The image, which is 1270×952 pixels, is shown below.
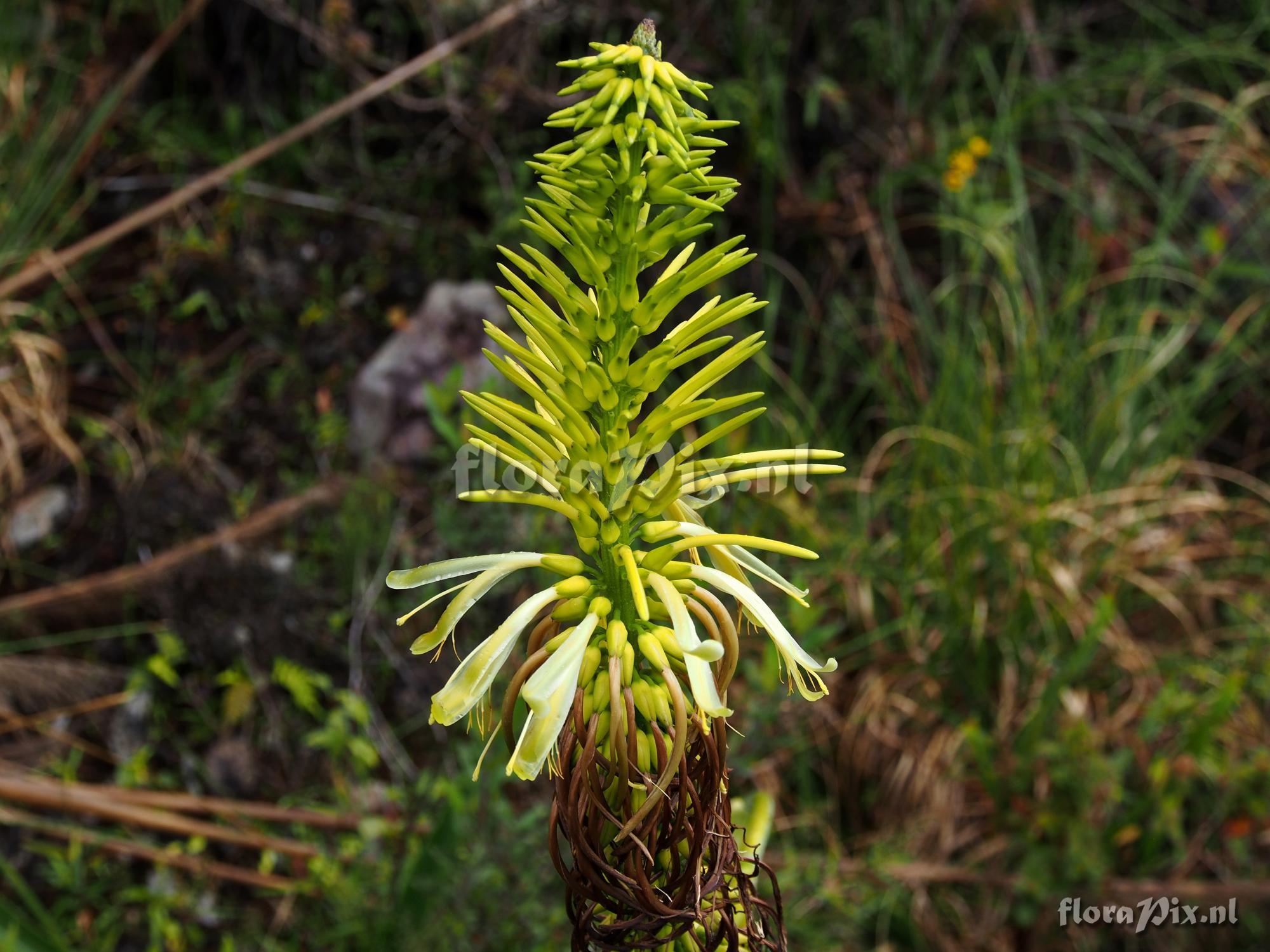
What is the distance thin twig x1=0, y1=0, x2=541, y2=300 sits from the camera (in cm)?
373

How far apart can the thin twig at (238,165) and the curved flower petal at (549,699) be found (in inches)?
129

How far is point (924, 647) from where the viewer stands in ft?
11.5

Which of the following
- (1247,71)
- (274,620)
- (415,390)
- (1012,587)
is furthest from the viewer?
(1247,71)

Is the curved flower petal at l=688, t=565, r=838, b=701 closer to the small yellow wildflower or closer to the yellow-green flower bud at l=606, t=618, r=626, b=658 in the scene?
the yellow-green flower bud at l=606, t=618, r=626, b=658

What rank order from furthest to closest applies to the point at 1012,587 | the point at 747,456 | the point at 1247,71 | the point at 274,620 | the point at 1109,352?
1. the point at 1247,71
2. the point at 1109,352
3. the point at 1012,587
4. the point at 274,620
5. the point at 747,456

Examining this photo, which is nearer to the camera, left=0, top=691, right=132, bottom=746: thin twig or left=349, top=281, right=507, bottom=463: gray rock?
left=0, top=691, right=132, bottom=746: thin twig

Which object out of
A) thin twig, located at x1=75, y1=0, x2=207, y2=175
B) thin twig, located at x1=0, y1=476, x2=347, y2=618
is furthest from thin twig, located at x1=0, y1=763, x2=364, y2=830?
thin twig, located at x1=75, y1=0, x2=207, y2=175

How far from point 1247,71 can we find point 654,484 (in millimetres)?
5023

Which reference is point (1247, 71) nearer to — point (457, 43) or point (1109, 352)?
point (1109, 352)

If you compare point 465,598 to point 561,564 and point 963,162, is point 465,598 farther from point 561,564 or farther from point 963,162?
point 963,162

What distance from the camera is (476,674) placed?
972 mm

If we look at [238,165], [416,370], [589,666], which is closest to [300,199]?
[238,165]

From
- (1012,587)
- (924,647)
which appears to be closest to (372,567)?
(924,647)
